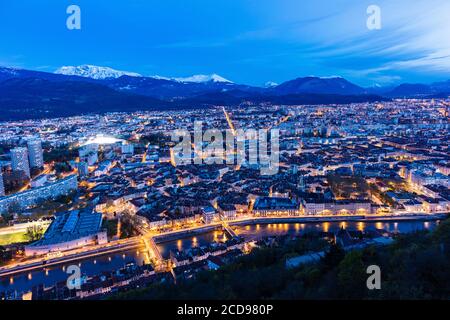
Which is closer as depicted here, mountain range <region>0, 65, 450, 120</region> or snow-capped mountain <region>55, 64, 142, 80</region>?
mountain range <region>0, 65, 450, 120</region>

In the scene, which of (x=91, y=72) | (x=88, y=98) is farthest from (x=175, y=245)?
(x=91, y=72)

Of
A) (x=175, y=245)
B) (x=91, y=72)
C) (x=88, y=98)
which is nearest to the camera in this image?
(x=175, y=245)

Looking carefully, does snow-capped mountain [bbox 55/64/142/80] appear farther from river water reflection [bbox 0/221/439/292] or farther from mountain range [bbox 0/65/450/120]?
river water reflection [bbox 0/221/439/292]

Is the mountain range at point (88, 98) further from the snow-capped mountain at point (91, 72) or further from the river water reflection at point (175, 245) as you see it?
the river water reflection at point (175, 245)

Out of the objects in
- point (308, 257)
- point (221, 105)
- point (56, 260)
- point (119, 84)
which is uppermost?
point (119, 84)

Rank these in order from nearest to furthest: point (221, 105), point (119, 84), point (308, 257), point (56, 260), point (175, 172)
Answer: point (308, 257), point (56, 260), point (175, 172), point (221, 105), point (119, 84)

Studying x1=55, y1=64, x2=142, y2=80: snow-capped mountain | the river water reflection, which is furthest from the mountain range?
the river water reflection

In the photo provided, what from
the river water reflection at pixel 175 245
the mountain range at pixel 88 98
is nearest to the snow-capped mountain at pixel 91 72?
the mountain range at pixel 88 98

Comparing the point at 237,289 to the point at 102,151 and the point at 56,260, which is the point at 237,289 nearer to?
the point at 56,260

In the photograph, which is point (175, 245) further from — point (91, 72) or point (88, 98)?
point (91, 72)

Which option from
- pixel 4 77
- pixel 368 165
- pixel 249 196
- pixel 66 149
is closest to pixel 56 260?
pixel 249 196

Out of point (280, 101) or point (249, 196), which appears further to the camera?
point (280, 101)
